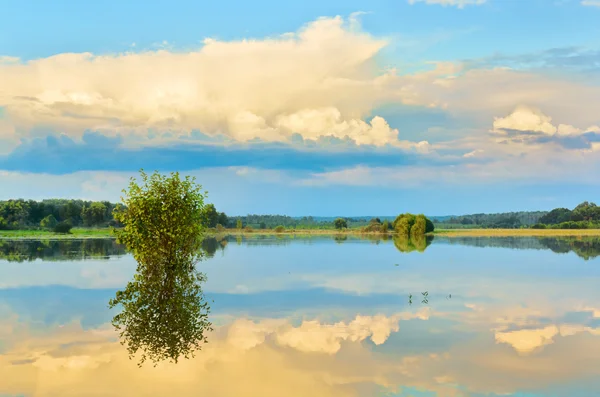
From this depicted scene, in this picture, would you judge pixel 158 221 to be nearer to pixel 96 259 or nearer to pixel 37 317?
pixel 37 317

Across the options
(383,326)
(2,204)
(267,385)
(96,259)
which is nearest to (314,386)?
(267,385)

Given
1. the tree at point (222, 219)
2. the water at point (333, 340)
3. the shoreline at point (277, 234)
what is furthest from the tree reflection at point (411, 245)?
the tree at point (222, 219)

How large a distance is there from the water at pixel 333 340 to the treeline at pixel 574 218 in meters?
132

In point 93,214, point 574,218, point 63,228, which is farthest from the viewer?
point 574,218

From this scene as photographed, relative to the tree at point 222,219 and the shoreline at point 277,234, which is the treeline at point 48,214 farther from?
the tree at point 222,219

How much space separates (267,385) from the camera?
14.7 m

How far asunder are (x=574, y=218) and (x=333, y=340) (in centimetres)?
16312

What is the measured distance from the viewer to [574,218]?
165 metres

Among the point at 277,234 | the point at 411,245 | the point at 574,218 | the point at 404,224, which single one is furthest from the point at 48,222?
the point at 574,218

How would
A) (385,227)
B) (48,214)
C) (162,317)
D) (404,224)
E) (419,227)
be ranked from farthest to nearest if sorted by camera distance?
(385,227), (48,214), (404,224), (419,227), (162,317)

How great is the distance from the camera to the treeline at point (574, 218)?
157375 mm

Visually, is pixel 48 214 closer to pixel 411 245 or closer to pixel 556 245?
pixel 411 245

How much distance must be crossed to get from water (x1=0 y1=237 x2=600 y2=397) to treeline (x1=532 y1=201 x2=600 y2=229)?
13156 centimetres

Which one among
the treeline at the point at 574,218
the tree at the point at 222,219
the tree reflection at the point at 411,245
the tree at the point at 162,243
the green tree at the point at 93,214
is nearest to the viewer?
the tree at the point at 162,243
